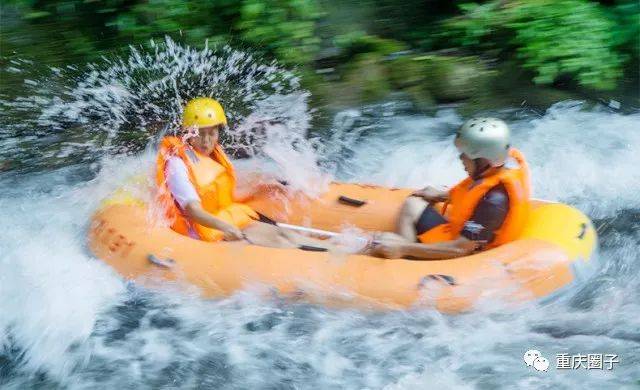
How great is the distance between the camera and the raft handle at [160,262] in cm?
457

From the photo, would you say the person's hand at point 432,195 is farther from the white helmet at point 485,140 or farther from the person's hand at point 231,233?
the person's hand at point 231,233

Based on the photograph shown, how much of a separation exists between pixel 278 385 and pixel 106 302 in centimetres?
121

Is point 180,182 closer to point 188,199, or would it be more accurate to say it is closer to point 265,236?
point 188,199

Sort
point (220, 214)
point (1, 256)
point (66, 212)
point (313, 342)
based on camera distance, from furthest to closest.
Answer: point (66, 212) → point (1, 256) → point (220, 214) → point (313, 342)

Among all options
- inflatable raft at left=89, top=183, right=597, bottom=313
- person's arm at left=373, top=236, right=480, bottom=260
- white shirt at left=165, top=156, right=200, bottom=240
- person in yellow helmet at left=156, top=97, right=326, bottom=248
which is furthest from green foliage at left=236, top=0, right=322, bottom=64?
person's arm at left=373, top=236, right=480, bottom=260

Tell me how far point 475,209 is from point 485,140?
384mm

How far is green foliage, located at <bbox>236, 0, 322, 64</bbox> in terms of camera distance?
6.43 meters

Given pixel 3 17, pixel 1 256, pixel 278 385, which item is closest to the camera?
pixel 278 385

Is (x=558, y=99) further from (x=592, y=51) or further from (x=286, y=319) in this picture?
(x=286, y=319)

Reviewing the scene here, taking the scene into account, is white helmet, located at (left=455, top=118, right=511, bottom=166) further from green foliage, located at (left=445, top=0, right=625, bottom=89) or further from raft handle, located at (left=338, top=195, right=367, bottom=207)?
green foliage, located at (left=445, top=0, right=625, bottom=89)

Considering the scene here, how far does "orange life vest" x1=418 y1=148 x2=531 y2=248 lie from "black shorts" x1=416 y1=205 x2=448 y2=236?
37 millimetres

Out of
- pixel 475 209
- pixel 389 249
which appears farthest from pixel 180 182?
pixel 475 209

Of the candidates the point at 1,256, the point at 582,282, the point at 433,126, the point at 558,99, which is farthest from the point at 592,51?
the point at 1,256

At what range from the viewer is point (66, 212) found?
5.68m
